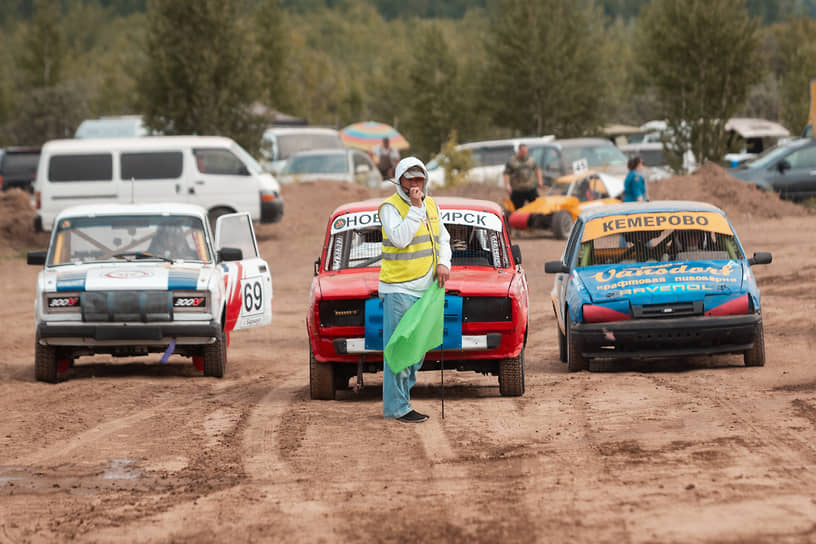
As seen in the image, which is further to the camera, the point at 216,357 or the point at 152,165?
the point at 152,165

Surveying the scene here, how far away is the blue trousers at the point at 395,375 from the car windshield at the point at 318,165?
83.2 feet

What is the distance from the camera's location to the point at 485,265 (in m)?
10.6

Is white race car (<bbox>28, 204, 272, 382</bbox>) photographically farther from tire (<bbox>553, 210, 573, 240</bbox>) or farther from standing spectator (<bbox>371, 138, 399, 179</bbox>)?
standing spectator (<bbox>371, 138, 399, 179</bbox>)

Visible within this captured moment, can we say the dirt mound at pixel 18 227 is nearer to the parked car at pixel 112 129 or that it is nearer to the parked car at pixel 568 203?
the parked car at pixel 568 203

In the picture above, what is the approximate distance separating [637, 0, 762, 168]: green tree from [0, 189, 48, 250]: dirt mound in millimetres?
16284

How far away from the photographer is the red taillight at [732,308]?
37.0 ft

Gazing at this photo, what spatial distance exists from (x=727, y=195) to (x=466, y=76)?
1125 inches

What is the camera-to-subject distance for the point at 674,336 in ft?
36.5

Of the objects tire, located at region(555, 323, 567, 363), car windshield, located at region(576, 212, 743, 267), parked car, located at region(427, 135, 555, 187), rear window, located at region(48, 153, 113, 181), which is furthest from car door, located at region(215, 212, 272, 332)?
parked car, located at region(427, 135, 555, 187)

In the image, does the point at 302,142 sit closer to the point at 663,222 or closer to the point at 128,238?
the point at 128,238

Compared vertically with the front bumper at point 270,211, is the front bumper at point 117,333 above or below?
above

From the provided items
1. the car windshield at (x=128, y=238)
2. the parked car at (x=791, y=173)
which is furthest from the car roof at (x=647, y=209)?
the parked car at (x=791, y=173)

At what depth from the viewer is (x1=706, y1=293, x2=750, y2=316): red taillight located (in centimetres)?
1128

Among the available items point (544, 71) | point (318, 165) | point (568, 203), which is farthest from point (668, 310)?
point (544, 71)
